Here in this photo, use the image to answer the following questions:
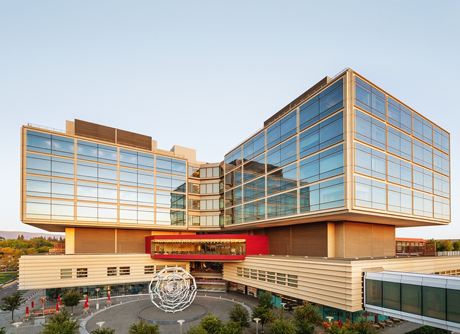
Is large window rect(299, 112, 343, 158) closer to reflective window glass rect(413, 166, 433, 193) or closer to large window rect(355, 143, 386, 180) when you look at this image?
large window rect(355, 143, 386, 180)

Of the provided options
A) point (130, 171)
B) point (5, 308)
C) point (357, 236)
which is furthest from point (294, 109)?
point (5, 308)

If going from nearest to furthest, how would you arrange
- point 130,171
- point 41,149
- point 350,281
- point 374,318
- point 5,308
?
point 350,281
point 374,318
point 5,308
point 41,149
point 130,171

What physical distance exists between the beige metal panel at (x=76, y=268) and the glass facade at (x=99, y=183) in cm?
602

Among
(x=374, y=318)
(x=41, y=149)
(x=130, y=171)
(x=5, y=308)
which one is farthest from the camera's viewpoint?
(x=130, y=171)

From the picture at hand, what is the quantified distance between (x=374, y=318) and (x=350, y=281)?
7704 millimetres

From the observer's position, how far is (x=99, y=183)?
49.1m

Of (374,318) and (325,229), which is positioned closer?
(374,318)

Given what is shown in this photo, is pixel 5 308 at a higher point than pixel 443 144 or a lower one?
lower

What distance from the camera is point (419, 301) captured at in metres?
23.3

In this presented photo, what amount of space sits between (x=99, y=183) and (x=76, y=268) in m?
13.8

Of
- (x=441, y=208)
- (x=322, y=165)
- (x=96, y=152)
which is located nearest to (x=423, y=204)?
(x=441, y=208)

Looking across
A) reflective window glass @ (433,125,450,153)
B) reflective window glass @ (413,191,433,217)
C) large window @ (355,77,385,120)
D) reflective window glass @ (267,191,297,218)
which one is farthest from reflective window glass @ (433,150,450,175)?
reflective window glass @ (267,191,297,218)

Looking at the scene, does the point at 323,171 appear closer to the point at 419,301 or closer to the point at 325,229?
the point at 325,229

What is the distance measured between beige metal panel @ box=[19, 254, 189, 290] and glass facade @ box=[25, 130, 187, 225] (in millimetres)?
6016
